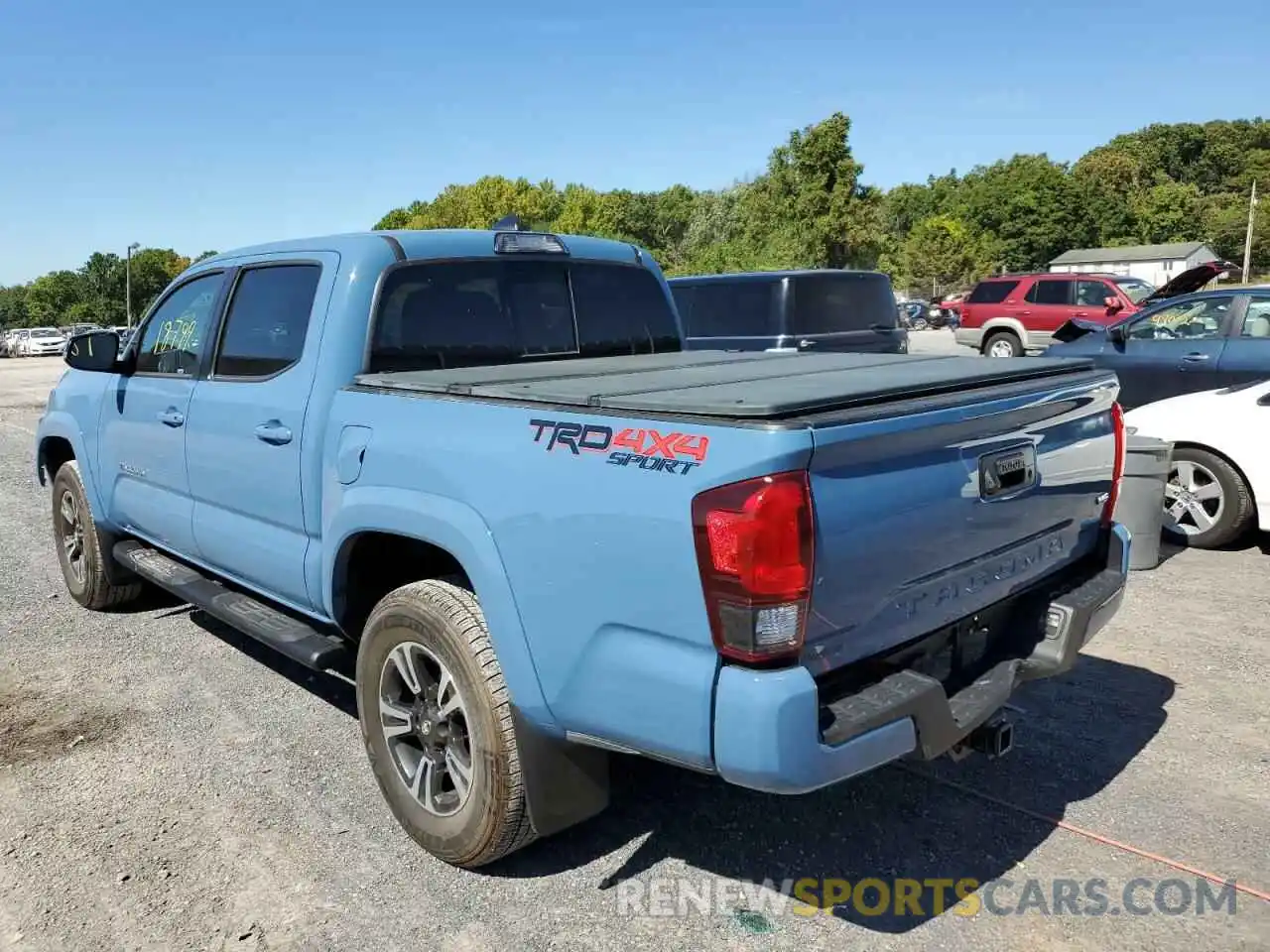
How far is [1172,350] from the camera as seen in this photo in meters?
8.73

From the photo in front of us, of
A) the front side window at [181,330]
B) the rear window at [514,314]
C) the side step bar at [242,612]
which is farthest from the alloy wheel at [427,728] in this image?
the front side window at [181,330]

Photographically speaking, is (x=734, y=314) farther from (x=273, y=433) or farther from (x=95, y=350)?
(x=273, y=433)

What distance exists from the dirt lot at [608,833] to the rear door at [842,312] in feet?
21.0

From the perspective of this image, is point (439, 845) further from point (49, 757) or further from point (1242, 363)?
point (1242, 363)

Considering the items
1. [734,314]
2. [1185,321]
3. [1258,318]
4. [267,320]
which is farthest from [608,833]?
[734,314]

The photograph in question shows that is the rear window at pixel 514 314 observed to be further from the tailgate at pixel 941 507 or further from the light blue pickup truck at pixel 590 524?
the tailgate at pixel 941 507

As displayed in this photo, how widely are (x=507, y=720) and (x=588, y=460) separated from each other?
0.82 meters

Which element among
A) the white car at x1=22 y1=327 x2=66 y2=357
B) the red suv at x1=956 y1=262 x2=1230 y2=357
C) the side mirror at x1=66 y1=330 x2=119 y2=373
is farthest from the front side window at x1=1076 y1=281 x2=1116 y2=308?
the white car at x1=22 y1=327 x2=66 y2=357

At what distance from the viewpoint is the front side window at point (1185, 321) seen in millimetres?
8641

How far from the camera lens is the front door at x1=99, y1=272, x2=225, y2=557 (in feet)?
14.7

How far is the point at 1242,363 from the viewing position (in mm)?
8250

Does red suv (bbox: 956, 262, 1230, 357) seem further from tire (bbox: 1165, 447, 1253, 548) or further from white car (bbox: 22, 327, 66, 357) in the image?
white car (bbox: 22, 327, 66, 357)

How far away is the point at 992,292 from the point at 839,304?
12291 millimetres

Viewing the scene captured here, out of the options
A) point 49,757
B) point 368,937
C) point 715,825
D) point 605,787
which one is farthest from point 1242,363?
point 49,757
